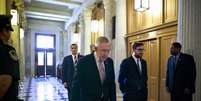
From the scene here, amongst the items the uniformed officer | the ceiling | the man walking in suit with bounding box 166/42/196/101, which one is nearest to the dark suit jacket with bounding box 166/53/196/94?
the man walking in suit with bounding box 166/42/196/101

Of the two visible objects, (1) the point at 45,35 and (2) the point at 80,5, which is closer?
(2) the point at 80,5

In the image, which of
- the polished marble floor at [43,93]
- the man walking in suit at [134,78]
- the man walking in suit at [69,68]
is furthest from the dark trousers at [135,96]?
the polished marble floor at [43,93]

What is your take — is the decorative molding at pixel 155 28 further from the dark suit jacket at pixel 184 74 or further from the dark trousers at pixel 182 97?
the dark trousers at pixel 182 97

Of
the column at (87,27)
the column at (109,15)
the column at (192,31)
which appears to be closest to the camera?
the column at (192,31)

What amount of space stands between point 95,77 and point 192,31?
247 cm

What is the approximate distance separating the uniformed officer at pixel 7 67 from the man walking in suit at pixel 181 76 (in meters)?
3.06

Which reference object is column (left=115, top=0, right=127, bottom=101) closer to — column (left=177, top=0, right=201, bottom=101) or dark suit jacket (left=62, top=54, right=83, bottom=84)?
dark suit jacket (left=62, top=54, right=83, bottom=84)

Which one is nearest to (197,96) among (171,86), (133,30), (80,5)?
(171,86)

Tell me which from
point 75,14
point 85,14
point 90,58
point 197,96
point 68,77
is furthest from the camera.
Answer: point 75,14

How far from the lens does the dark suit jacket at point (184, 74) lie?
13.5 feet

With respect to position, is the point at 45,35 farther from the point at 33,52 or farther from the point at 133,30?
the point at 133,30

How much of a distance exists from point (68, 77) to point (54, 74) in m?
15.9

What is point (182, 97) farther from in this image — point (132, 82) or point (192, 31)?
point (192, 31)

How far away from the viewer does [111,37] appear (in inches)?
354
